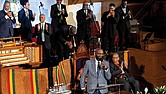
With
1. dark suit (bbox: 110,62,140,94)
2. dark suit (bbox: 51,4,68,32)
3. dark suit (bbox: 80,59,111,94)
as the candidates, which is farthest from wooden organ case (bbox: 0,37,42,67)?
dark suit (bbox: 110,62,140,94)

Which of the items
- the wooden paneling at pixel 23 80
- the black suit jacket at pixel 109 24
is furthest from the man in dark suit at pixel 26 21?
the wooden paneling at pixel 23 80

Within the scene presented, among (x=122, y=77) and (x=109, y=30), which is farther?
(x=109, y=30)

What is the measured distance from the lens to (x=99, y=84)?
9695mm

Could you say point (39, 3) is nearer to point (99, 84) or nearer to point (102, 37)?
point (102, 37)

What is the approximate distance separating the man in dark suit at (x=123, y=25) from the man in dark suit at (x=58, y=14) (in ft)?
5.53

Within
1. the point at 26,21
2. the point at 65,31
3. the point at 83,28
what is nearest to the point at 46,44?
the point at 65,31

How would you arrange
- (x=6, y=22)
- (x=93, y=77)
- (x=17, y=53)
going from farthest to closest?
(x=6, y=22) < (x=17, y=53) < (x=93, y=77)

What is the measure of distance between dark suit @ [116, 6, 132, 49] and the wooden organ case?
9.30 feet

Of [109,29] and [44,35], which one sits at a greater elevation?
[109,29]

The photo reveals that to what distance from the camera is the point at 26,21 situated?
13.0 metres

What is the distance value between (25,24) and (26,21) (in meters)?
0.10

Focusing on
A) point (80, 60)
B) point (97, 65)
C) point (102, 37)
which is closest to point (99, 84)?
point (97, 65)

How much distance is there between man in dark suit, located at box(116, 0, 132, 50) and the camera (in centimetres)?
1383

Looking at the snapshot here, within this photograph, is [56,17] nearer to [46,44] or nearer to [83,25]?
[83,25]
